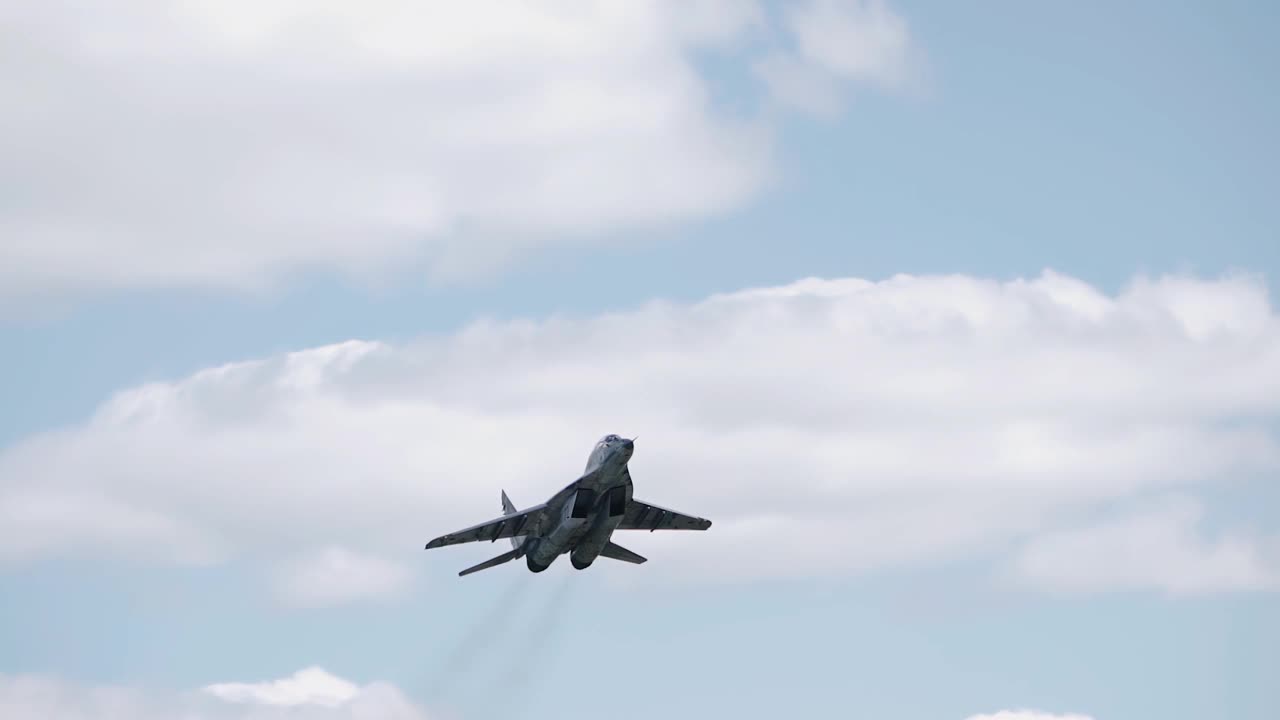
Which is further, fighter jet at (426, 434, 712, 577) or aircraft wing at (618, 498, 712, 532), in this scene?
aircraft wing at (618, 498, 712, 532)

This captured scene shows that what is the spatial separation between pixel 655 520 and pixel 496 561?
10.1 m

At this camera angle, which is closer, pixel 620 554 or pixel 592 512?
pixel 592 512

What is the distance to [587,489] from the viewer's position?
5305 inches

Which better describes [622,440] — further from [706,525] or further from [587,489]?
[706,525]

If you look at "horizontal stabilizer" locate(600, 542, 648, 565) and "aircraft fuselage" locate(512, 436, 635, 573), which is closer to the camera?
"aircraft fuselage" locate(512, 436, 635, 573)

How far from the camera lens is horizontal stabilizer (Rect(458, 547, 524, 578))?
14075 cm

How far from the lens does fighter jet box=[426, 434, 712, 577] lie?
440 ft

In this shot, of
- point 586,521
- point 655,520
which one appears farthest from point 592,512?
point 655,520

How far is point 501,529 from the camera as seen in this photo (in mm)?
141000

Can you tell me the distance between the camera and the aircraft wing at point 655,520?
14238 centimetres

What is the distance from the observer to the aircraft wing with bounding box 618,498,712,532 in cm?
14238

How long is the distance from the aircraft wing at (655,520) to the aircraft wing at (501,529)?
5.58 meters

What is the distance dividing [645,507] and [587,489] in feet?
27.8

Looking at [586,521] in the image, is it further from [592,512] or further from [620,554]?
[620,554]
